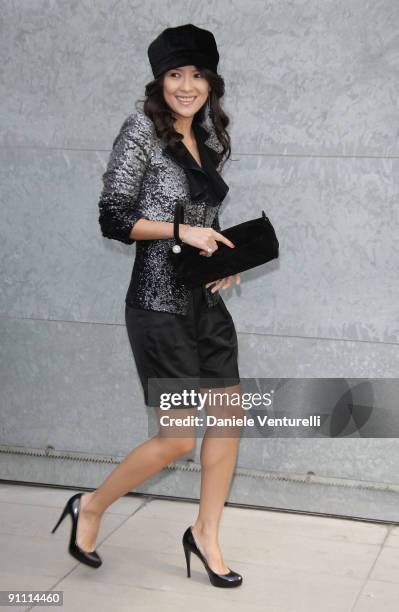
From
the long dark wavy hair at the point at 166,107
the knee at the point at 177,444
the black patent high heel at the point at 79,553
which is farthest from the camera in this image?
the black patent high heel at the point at 79,553

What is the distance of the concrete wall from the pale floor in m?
0.17

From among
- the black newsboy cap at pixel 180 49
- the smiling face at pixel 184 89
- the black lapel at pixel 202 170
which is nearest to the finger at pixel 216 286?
the black lapel at pixel 202 170

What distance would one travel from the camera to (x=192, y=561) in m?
3.90

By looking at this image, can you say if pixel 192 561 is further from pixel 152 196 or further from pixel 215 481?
pixel 152 196

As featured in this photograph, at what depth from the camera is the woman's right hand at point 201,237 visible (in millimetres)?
3393

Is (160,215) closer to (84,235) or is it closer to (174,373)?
(174,373)

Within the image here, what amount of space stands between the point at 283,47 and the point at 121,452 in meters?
1.88

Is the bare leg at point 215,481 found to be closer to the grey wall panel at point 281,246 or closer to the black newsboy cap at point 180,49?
the grey wall panel at point 281,246

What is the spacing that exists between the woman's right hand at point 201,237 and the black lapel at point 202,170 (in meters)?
0.16

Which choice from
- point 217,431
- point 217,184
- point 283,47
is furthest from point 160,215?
point 283,47

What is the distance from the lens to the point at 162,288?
3.56 m

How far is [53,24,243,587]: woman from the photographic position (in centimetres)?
346

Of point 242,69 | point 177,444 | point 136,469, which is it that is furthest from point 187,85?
point 136,469

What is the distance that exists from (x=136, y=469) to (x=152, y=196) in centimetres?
95
